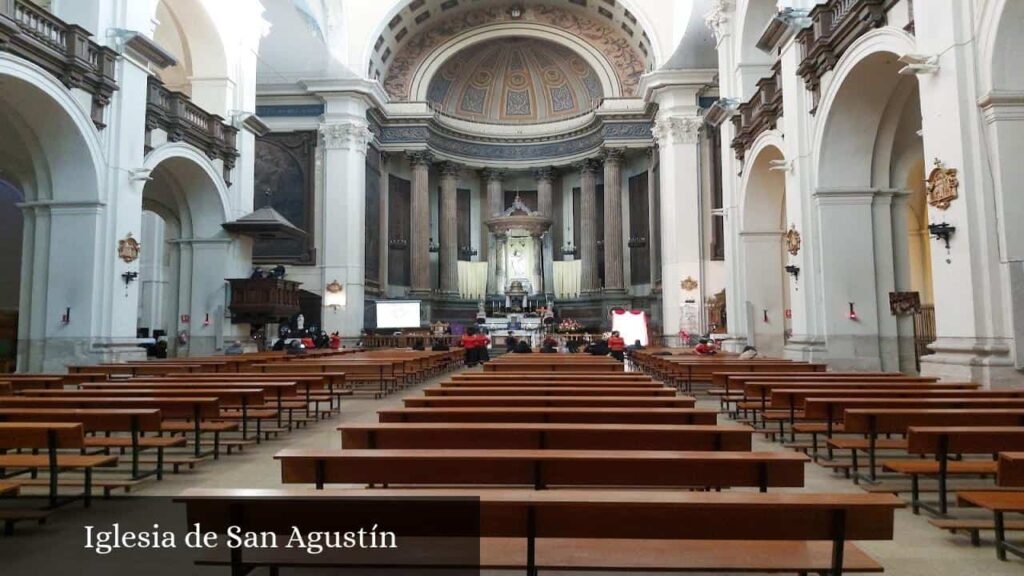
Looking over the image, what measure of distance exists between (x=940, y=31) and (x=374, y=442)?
8.29m

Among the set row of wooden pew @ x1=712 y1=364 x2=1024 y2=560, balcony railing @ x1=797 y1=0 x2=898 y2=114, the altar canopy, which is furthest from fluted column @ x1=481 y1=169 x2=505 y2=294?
row of wooden pew @ x1=712 y1=364 x2=1024 y2=560

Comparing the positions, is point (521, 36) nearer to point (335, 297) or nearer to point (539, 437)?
point (335, 297)

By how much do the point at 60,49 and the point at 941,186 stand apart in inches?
524

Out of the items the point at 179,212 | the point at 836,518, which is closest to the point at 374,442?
the point at 836,518

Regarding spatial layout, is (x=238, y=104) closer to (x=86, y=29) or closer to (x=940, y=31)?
(x=86, y=29)

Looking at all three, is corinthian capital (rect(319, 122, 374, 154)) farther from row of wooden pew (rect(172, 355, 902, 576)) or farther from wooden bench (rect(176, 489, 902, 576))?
wooden bench (rect(176, 489, 902, 576))

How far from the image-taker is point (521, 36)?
27609mm

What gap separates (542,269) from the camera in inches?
1096

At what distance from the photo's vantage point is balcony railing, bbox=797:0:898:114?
9.59 m

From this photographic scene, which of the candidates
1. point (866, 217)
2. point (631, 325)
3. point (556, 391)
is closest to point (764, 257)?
point (866, 217)

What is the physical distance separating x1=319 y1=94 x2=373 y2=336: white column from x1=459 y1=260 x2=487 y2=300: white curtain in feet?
17.3

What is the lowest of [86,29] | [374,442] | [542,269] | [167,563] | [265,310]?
[167,563]

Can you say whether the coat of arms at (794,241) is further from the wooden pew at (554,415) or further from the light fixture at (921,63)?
the wooden pew at (554,415)

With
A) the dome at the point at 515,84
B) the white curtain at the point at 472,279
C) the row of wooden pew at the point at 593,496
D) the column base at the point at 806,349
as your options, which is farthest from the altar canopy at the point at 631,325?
the row of wooden pew at the point at 593,496
